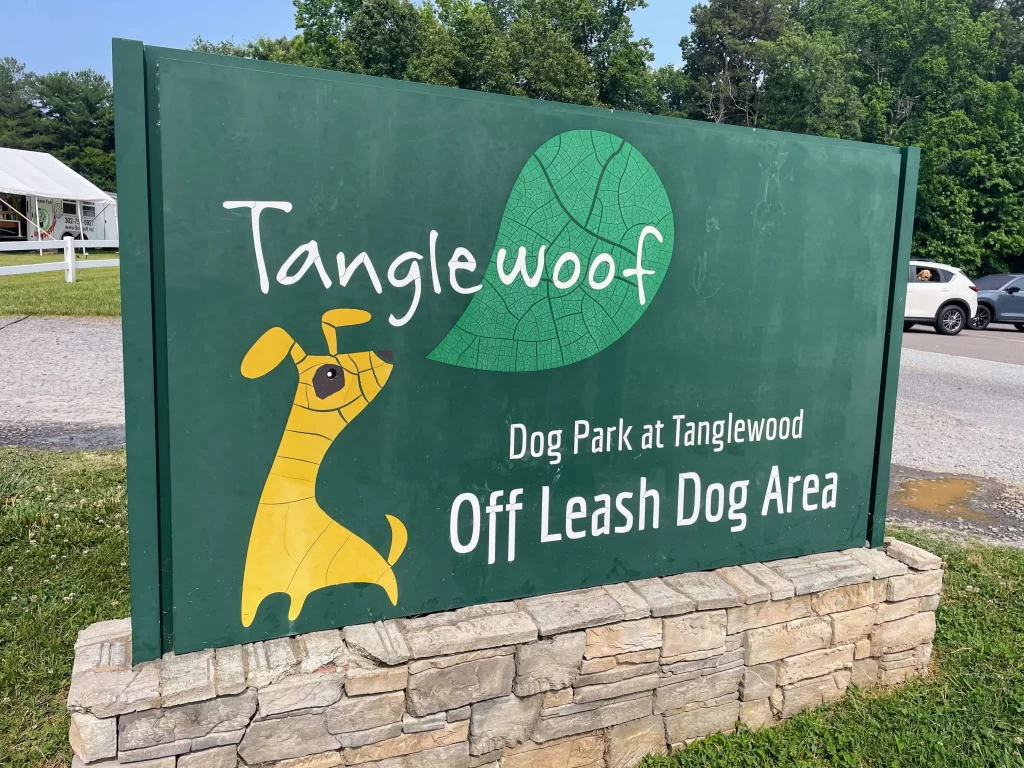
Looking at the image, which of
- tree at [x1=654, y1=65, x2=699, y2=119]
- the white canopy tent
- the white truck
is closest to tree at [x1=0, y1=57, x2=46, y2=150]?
the white truck

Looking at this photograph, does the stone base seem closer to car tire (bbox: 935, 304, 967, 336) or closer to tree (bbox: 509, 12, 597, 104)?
car tire (bbox: 935, 304, 967, 336)

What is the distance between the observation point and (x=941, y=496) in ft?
18.2

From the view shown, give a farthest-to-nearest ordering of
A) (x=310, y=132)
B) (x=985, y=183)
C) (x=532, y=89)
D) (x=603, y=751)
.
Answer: (x=532, y=89)
(x=985, y=183)
(x=603, y=751)
(x=310, y=132)

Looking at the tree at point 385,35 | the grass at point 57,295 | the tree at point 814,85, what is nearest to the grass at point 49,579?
the grass at point 57,295

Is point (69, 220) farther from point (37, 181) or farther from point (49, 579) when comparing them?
point (49, 579)

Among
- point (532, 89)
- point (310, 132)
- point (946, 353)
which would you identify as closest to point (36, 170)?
point (532, 89)

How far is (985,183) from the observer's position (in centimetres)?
2834

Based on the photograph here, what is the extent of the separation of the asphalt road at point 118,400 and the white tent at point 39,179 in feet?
63.8

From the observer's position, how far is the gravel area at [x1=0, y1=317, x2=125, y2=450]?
237 inches

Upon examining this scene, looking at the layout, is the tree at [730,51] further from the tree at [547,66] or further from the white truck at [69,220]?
the white truck at [69,220]

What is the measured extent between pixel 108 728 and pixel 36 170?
3434cm

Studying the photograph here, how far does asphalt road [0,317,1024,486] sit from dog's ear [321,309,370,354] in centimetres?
430

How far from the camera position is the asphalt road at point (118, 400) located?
246 inches

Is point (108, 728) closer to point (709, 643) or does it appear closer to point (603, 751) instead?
point (603, 751)
